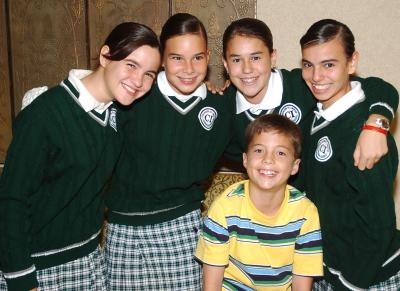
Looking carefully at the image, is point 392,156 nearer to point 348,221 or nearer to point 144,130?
point 348,221

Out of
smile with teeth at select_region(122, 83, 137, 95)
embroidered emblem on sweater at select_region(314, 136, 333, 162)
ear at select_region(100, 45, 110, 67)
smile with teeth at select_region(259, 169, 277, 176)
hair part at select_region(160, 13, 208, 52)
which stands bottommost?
smile with teeth at select_region(259, 169, 277, 176)

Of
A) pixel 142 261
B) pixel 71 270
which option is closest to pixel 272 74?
pixel 142 261

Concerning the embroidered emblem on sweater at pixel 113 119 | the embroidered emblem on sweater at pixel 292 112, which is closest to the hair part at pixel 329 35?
the embroidered emblem on sweater at pixel 292 112

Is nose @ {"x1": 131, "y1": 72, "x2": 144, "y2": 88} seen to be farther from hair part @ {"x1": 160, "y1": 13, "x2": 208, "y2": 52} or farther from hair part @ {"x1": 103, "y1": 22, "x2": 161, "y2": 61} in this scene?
hair part @ {"x1": 160, "y1": 13, "x2": 208, "y2": 52}

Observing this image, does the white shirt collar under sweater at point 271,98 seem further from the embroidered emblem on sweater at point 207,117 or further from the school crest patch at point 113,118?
the school crest patch at point 113,118

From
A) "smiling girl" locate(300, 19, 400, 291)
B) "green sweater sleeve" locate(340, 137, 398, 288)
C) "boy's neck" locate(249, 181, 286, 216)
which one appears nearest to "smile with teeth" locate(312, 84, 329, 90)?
"smiling girl" locate(300, 19, 400, 291)

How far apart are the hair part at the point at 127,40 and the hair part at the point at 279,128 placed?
585 mm

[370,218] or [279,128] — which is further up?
[279,128]

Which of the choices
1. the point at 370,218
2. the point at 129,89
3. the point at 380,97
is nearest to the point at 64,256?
the point at 129,89

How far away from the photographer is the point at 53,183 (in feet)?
6.03

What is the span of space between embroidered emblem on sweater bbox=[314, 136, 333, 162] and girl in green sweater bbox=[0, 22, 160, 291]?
79 centimetres

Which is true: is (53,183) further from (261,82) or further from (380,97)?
(380,97)

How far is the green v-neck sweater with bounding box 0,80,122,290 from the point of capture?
5.57ft

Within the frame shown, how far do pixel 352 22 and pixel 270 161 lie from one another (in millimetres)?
1841
